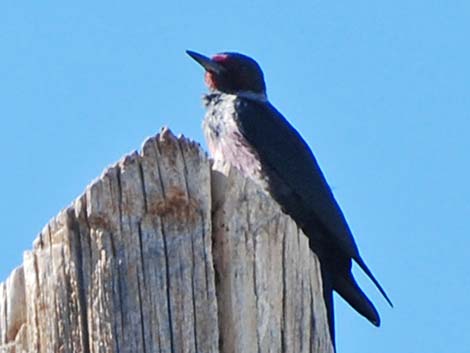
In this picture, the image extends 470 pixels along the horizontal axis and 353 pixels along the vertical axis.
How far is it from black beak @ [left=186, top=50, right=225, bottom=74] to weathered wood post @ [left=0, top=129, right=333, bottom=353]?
17.6 ft

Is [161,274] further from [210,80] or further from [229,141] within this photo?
[210,80]

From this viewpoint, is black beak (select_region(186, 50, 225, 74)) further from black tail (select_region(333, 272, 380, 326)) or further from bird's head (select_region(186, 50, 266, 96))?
black tail (select_region(333, 272, 380, 326))

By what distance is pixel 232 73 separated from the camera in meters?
8.62

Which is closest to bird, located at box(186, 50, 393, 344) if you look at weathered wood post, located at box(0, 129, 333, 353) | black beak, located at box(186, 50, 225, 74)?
black beak, located at box(186, 50, 225, 74)

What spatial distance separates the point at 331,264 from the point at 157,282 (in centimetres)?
289

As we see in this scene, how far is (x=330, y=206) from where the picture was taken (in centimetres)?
662

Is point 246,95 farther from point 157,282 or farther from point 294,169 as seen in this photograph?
point 157,282

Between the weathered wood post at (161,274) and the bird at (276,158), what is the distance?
2.15 metres

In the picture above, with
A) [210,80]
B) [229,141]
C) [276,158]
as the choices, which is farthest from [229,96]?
[276,158]

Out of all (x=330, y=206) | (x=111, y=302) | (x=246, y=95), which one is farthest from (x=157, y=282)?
(x=246, y=95)

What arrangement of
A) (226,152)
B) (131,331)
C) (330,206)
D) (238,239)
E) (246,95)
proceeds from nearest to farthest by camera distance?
(131,331), (238,239), (330,206), (226,152), (246,95)

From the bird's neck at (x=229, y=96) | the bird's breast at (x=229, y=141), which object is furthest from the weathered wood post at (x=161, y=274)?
the bird's neck at (x=229, y=96)

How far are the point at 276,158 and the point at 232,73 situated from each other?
1.69 m

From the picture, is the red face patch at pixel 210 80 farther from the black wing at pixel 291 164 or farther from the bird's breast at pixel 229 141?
the black wing at pixel 291 164
